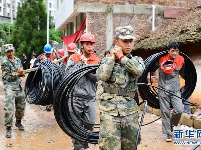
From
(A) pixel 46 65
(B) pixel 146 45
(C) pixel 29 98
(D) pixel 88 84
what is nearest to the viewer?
(D) pixel 88 84

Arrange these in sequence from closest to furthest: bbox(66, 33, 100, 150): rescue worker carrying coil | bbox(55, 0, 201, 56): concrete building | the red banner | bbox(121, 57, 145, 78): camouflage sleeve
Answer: bbox(121, 57, 145, 78): camouflage sleeve < bbox(66, 33, 100, 150): rescue worker carrying coil < bbox(55, 0, 201, 56): concrete building < the red banner

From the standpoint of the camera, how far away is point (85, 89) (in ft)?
19.6

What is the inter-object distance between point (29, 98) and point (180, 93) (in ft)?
12.1

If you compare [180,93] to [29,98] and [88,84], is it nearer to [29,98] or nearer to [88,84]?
[88,84]

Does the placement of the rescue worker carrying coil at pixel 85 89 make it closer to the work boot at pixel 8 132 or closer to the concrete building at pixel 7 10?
the work boot at pixel 8 132

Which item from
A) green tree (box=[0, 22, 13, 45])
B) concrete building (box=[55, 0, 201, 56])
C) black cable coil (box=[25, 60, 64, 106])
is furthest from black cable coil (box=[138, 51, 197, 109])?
green tree (box=[0, 22, 13, 45])

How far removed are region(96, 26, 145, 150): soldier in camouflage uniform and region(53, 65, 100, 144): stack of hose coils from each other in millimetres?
1100

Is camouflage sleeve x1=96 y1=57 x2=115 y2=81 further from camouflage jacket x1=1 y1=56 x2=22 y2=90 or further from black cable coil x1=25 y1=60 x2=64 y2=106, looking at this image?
camouflage jacket x1=1 y1=56 x2=22 y2=90

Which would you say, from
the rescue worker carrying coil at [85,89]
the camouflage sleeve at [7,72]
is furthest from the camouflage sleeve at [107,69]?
the camouflage sleeve at [7,72]

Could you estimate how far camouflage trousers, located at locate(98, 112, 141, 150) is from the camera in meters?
4.36

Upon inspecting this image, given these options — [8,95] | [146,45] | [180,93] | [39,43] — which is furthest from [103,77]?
[39,43]

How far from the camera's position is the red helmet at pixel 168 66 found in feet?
23.8

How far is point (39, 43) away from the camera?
122 feet

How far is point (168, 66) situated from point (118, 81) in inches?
124
